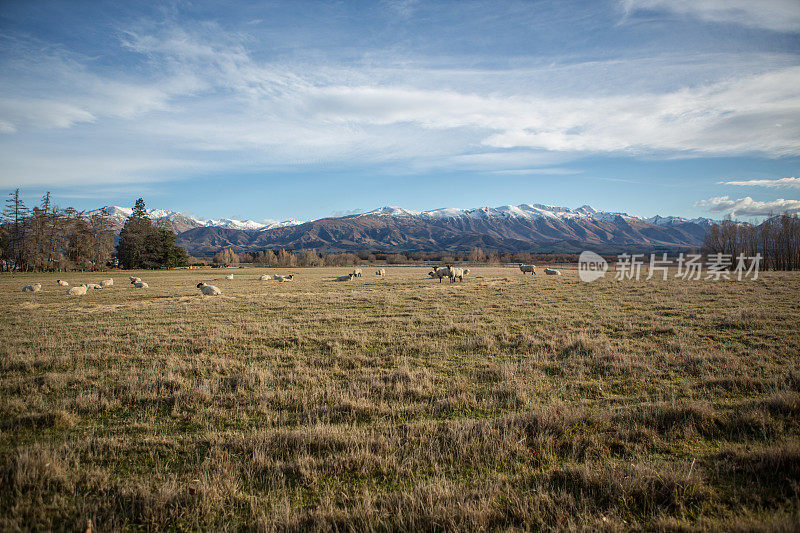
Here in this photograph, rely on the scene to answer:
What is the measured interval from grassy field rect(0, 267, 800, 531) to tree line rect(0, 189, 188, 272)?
71.3 m

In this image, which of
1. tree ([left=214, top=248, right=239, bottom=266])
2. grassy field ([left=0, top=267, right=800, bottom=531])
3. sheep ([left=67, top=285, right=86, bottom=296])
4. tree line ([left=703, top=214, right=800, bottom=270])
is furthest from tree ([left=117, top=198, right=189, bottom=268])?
tree line ([left=703, top=214, right=800, bottom=270])

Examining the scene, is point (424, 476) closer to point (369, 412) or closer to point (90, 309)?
point (369, 412)

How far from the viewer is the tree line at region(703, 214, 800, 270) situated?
72.1m

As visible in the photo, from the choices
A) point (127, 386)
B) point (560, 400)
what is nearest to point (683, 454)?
point (560, 400)

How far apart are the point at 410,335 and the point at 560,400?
7.13m

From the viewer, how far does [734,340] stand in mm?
12602

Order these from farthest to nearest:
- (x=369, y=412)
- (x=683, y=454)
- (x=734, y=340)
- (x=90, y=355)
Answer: (x=734, y=340) → (x=90, y=355) → (x=369, y=412) → (x=683, y=454)

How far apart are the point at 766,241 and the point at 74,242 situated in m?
151

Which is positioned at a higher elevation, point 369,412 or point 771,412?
point 771,412

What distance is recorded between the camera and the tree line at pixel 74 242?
6303 cm

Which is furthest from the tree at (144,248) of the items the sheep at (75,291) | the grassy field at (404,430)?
the grassy field at (404,430)

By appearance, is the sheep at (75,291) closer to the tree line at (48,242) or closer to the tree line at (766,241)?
the tree line at (48,242)

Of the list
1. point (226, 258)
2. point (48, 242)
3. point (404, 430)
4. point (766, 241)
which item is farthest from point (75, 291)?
point (766, 241)

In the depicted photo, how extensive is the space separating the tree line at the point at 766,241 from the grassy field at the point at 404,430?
84.9 m
